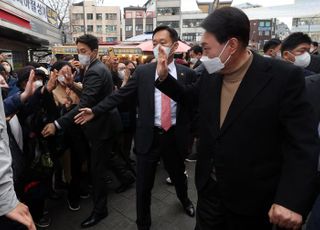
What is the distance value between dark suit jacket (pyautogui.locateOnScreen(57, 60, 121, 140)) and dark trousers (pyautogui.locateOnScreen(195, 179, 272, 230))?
149 cm

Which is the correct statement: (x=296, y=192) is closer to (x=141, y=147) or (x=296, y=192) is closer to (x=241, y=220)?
(x=241, y=220)

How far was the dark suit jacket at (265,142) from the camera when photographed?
1.52 metres

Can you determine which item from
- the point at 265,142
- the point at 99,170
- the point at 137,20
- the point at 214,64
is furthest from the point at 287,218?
the point at 137,20

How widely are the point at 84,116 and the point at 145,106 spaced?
0.60 meters

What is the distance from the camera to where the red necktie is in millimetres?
2822

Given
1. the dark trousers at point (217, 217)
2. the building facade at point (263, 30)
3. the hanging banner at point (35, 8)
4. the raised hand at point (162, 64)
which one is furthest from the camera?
the building facade at point (263, 30)

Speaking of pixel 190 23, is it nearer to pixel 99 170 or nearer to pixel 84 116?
pixel 99 170

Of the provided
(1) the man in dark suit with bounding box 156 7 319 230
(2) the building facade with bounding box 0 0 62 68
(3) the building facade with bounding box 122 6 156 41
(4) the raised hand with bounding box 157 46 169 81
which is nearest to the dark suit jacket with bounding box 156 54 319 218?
(1) the man in dark suit with bounding box 156 7 319 230

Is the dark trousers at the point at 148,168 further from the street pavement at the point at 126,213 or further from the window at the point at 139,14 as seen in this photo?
the window at the point at 139,14

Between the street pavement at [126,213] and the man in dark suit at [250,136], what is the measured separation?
133 centimetres

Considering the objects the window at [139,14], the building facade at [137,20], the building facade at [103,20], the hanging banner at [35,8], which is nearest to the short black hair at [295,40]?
the hanging banner at [35,8]

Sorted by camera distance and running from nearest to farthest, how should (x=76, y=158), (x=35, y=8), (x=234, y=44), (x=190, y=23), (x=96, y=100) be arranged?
(x=234, y=44), (x=96, y=100), (x=76, y=158), (x=35, y=8), (x=190, y=23)

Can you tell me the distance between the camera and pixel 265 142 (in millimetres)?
1642

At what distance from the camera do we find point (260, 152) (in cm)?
166
